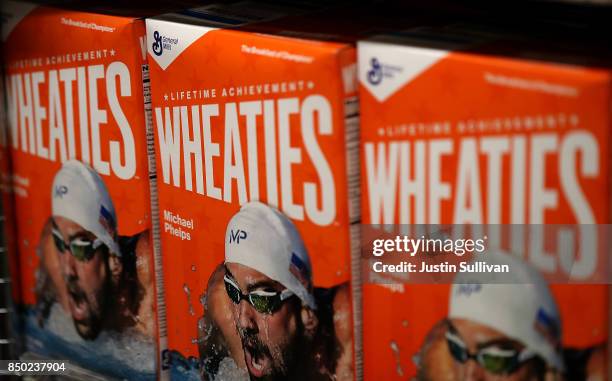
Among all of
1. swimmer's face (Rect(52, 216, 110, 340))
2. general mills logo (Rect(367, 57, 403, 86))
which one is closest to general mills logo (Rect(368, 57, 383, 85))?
general mills logo (Rect(367, 57, 403, 86))

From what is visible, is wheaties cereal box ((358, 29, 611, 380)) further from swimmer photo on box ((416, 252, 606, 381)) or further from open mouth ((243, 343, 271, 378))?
open mouth ((243, 343, 271, 378))

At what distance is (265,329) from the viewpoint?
99 cm

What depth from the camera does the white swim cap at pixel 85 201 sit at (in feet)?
3.82

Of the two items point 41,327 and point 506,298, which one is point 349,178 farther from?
point 41,327

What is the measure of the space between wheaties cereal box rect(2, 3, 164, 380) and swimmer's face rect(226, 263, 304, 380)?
191mm

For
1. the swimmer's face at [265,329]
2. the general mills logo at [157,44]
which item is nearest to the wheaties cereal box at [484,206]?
the swimmer's face at [265,329]

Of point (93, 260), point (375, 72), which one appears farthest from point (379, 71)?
point (93, 260)

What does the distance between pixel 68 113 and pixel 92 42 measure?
134 millimetres

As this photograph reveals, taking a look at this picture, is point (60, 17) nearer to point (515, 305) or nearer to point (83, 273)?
point (83, 273)

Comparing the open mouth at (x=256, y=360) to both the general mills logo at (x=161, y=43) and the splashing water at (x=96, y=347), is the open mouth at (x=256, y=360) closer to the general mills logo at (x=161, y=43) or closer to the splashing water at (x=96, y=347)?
the splashing water at (x=96, y=347)

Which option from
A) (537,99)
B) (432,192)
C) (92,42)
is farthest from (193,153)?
(537,99)

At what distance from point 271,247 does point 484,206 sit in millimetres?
281

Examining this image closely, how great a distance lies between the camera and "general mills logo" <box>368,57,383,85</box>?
2.75ft

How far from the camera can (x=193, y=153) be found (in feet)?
3.44
